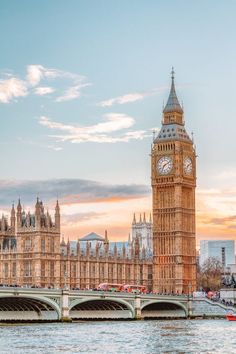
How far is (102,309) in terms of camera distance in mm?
108938

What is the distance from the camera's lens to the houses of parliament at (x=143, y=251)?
413 feet

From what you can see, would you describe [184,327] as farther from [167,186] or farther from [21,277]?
[167,186]

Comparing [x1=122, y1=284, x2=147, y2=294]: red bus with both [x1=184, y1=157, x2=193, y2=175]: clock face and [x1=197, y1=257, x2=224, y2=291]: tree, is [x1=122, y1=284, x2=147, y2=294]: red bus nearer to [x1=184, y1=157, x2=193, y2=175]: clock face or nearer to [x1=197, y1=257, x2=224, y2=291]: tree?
[x1=184, y1=157, x2=193, y2=175]: clock face

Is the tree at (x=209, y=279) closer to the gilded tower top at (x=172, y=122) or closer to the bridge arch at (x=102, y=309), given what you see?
the gilded tower top at (x=172, y=122)

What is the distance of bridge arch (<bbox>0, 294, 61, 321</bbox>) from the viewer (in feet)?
310

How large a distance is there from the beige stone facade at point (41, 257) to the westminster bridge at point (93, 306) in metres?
13.0

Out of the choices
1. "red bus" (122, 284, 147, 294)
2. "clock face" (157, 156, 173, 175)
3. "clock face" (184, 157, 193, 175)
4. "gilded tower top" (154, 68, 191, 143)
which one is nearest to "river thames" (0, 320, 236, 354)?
"red bus" (122, 284, 147, 294)

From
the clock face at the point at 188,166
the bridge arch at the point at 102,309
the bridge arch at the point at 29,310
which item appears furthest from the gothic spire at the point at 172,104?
the bridge arch at the point at 29,310

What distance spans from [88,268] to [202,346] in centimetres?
6637

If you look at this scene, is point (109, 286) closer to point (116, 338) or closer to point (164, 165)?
point (164, 165)

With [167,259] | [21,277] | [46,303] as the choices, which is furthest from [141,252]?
[46,303]

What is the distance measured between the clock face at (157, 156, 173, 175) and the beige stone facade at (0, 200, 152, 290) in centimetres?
1544

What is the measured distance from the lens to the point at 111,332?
268ft

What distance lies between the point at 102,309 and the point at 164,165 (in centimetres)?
3731
